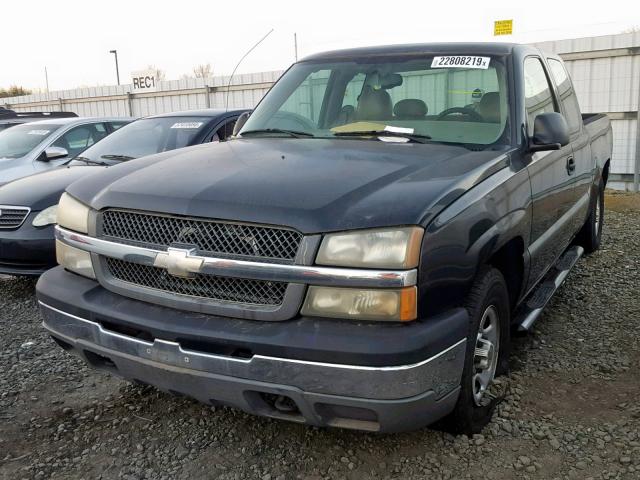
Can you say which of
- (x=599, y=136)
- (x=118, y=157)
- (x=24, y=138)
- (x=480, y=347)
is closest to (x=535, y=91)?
(x=480, y=347)

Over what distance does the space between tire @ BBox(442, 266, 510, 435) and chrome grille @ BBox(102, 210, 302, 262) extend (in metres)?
0.82

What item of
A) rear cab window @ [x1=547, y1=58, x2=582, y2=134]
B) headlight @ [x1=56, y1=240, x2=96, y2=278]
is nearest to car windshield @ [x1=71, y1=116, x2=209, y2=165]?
headlight @ [x1=56, y1=240, x2=96, y2=278]

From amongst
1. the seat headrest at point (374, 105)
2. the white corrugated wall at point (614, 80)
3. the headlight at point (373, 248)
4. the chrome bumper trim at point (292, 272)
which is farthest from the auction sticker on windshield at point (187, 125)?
the white corrugated wall at point (614, 80)

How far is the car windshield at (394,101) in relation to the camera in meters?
3.32

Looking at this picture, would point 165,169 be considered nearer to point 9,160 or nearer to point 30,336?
point 30,336

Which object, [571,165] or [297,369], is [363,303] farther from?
[571,165]

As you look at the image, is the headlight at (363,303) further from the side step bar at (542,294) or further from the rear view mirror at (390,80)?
the rear view mirror at (390,80)

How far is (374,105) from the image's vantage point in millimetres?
3619

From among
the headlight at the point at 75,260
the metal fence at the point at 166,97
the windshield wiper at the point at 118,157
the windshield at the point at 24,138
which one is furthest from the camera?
the metal fence at the point at 166,97

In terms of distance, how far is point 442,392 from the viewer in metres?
2.26

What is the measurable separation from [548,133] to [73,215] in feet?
7.93

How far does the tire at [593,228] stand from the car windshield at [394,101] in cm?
251

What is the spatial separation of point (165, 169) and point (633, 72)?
10.3 metres

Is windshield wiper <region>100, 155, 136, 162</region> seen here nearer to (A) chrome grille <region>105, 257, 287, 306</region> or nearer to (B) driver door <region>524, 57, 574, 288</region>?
(A) chrome grille <region>105, 257, 287, 306</region>
